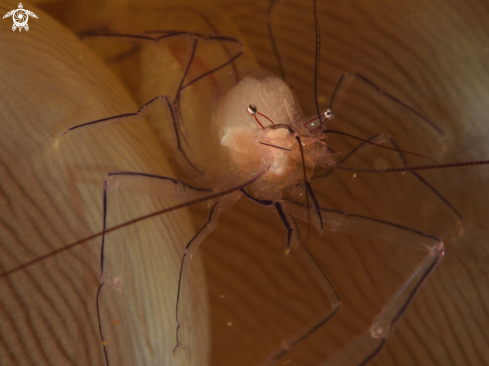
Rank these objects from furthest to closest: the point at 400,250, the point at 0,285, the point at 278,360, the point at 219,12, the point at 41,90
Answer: the point at 219,12 < the point at 400,250 < the point at 278,360 < the point at 41,90 < the point at 0,285

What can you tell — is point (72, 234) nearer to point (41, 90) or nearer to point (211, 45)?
point (41, 90)

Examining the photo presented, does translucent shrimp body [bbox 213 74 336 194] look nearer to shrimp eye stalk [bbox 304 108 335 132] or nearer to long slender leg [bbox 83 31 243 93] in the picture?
shrimp eye stalk [bbox 304 108 335 132]

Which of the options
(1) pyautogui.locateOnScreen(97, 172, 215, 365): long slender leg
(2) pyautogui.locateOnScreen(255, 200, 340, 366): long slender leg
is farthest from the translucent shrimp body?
(1) pyautogui.locateOnScreen(97, 172, 215, 365): long slender leg

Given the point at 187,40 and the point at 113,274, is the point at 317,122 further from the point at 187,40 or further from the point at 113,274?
the point at 113,274

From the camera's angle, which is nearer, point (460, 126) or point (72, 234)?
point (72, 234)

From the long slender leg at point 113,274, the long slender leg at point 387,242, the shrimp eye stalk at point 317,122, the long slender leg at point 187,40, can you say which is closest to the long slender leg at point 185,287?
the long slender leg at point 113,274

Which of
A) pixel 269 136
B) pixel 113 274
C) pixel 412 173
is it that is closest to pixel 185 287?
pixel 113 274

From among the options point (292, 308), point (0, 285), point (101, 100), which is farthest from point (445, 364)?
point (101, 100)
